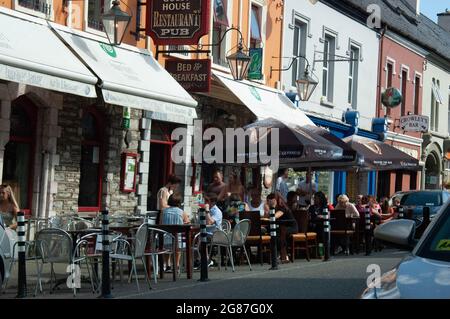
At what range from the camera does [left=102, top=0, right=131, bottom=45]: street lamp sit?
1705 centimetres

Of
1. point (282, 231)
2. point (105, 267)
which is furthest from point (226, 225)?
point (105, 267)

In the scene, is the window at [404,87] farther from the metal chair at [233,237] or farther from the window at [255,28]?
the metal chair at [233,237]

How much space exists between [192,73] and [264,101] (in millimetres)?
4461

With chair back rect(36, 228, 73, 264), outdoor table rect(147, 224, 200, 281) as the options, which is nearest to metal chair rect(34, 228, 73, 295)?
chair back rect(36, 228, 73, 264)

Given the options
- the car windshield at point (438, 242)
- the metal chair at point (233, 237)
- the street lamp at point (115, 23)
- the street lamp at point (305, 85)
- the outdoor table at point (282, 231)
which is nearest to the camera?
the car windshield at point (438, 242)

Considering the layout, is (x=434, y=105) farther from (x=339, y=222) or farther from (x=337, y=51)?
(x=339, y=222)

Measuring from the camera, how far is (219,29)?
23.5 m

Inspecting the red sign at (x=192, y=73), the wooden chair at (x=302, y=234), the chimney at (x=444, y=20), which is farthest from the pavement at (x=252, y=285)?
the chimney at (x=444, y=20)

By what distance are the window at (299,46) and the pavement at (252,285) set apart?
41.0 ft

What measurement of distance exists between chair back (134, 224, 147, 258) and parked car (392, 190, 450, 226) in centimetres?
1444

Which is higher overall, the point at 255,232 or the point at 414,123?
the point at 414,123

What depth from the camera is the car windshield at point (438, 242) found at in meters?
5.47

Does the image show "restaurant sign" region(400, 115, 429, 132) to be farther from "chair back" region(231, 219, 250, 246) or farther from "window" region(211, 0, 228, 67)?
"chair back" region(231, 219, 250, 246)
